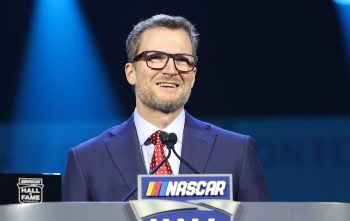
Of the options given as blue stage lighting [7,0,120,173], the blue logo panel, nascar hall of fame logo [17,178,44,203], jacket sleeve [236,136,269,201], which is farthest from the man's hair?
blue stage lighting [7,0,120,173]

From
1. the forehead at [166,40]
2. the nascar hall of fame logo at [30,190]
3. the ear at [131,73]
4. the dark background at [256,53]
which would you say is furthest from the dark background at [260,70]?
the nascar hall of fame logo at [30,190]

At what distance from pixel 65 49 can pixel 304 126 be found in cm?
155

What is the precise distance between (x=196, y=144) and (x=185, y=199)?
3.02 ft

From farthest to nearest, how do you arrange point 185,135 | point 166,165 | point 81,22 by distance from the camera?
point 81,22, point 185,135, point 166,165

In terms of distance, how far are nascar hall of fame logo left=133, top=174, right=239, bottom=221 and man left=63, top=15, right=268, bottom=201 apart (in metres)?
0.75

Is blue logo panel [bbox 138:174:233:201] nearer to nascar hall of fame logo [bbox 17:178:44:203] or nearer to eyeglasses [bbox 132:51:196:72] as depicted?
nascar hall of fame logo [bbox 17:178:44:203]

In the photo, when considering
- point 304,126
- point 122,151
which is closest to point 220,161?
point 122,151

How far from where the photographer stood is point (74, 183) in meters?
2.34

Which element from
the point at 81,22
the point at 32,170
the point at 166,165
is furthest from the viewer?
the point at 81,22

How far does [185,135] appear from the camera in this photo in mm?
2445

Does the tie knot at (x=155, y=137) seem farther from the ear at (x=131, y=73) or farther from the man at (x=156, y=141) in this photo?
the ear at (x=131, y=73)

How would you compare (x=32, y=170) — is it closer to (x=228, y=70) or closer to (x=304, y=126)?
(x=228, y=70)

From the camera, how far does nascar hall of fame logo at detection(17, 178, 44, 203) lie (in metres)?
1.81

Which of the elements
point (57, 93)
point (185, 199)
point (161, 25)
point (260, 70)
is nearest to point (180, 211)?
point (185, 199)
